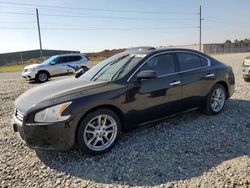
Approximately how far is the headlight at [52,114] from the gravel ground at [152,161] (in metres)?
0.69

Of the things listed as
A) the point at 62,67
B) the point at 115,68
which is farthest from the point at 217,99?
the point at 62,67

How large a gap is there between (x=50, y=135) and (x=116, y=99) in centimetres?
113

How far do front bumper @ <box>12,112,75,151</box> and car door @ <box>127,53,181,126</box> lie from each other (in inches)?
42.4

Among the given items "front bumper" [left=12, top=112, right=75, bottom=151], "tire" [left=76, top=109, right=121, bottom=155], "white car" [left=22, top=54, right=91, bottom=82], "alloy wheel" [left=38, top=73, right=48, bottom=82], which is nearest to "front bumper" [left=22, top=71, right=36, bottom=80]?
"white car" [left=22, top=54, right=91, bottom=82]

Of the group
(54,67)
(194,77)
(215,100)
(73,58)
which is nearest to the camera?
(194,77)

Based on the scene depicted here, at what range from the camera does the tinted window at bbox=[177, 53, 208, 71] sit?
514cm

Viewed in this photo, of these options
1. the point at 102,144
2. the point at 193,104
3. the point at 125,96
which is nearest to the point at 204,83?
the point at 193,104

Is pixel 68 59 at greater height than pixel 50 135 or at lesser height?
greater

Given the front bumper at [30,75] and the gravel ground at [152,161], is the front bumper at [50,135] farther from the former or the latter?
the front bumper at [30,75]

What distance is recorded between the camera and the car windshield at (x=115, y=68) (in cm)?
451

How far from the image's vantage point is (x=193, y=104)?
5.30 m

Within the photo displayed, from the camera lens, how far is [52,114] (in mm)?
3637

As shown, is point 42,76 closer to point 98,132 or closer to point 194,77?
point 194,77

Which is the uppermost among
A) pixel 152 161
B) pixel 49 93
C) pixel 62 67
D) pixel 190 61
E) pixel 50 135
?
pixel 190 61
